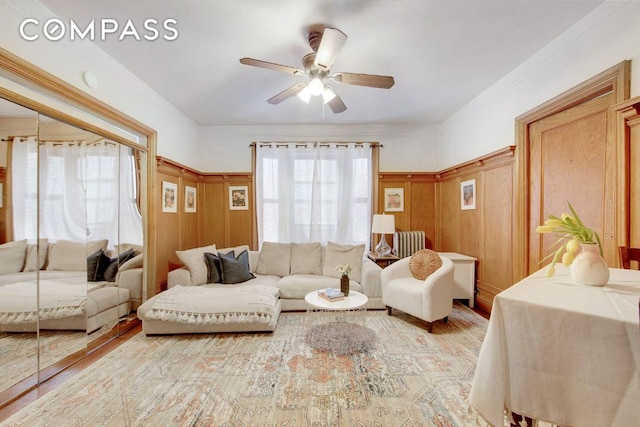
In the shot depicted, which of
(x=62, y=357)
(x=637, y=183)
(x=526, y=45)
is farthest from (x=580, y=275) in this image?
(x=62, y=357)

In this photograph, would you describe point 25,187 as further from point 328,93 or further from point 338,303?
point 338,303

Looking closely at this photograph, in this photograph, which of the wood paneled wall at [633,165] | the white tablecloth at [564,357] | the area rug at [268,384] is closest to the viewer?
the white tablecloth at [564,357]

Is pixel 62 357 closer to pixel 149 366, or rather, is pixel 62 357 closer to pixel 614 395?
pixel 149 366

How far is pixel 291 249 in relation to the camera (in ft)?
13.7

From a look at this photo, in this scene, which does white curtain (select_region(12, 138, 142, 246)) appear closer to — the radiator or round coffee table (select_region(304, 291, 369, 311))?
round coffee table (select_region(304, 291, 369, 311))

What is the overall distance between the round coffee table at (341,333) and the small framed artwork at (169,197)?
2.38 m

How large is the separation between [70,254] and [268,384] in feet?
6.81

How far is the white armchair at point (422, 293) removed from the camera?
2.88 m

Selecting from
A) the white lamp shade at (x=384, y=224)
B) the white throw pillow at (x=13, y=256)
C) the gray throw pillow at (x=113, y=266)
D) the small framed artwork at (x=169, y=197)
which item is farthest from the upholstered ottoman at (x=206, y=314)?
the white lamp shade at (x=384, y=224)

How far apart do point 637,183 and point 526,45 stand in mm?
1537

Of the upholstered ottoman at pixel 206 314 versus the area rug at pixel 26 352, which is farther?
the upholstered ottoman at pixel 206 314

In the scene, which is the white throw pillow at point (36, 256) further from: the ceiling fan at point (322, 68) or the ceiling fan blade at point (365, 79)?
the ceiling fan blade at point (365, 79)

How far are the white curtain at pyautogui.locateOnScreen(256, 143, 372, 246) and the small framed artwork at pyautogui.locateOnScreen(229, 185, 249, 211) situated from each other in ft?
0.93

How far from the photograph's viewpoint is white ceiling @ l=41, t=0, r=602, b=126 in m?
2.01
